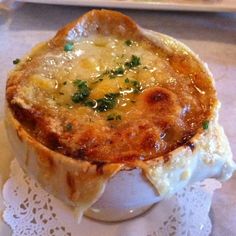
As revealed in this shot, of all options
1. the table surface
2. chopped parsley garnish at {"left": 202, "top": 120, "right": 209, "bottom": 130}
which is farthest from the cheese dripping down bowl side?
the table surface

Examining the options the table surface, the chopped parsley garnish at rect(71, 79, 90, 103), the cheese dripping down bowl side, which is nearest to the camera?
the cheese dripping down bowl side

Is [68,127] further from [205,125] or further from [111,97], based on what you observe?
[205,125]

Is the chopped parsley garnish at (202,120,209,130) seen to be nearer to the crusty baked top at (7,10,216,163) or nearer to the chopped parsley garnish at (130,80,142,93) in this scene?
the crusty baked top at (7,10,216,163)

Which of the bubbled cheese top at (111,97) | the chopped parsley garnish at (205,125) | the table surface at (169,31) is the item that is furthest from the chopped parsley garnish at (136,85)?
the table surface at (169,31)

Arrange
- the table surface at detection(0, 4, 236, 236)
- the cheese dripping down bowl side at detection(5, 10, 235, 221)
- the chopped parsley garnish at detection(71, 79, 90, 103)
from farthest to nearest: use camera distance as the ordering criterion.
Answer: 1. the table surface at detection(0, 4, 236, 236)
2. the chopped parsley garnish at detection(71, 79, 90, 103)
3. the cheese dripping down bowl side at detection(5, 10, 235, 221)

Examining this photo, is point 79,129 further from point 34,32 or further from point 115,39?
point 34,32

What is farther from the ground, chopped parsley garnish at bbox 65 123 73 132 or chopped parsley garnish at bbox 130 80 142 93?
chopped parsley garnish at bbox 130 80 142 93

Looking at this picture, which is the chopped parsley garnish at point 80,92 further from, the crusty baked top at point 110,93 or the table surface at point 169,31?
the table surface at point 169,31
